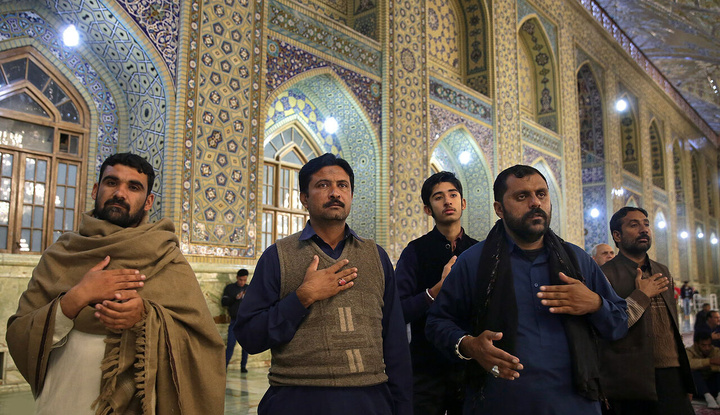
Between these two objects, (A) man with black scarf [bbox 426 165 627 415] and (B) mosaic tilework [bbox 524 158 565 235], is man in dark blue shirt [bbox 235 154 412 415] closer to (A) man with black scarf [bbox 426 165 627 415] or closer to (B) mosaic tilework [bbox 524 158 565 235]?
(A) man with black scarf [bbox 426 165 627 415]

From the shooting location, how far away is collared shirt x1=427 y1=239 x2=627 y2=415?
1.70m

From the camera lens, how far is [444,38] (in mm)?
11078

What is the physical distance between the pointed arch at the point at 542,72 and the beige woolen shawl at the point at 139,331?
12826mm

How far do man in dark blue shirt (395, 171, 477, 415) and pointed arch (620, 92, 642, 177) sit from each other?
1760 cm

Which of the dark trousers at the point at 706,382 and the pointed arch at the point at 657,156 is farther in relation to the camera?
the pointed arch at the point at 657,156

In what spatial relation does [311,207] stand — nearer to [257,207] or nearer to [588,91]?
[257,207]

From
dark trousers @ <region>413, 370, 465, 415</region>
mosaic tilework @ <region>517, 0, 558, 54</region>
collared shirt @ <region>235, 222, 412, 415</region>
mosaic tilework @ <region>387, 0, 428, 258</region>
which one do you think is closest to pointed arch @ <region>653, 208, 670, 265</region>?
mosaic tilework @ <region>517, 0, 558, 54</region>

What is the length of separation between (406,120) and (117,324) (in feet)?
23.9

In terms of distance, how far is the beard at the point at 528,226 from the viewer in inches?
72.2

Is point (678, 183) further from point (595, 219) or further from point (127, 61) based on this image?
point (127, 61)

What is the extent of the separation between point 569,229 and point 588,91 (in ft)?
17.0

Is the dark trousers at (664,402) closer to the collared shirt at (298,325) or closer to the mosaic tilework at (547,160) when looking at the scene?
the collared shirt at (298,325)

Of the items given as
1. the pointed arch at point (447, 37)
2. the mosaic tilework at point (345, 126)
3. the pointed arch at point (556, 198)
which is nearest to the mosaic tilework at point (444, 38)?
the pointed arch at point (447, 37)

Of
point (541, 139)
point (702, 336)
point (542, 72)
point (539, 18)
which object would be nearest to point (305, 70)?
point (702, 336)
